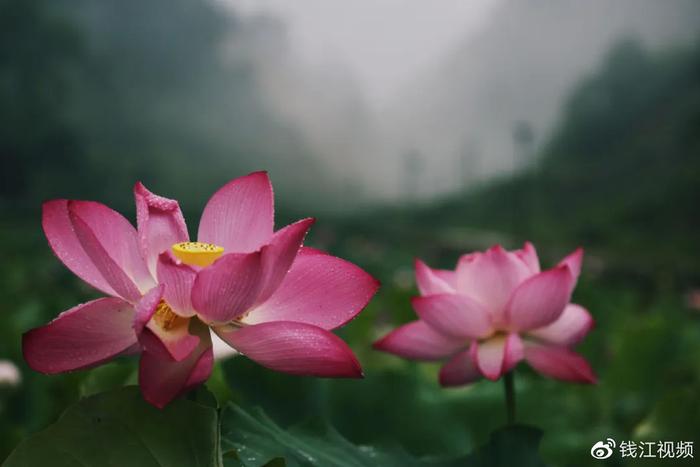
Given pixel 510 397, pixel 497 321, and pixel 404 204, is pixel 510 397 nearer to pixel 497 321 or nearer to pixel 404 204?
pixel 497 321

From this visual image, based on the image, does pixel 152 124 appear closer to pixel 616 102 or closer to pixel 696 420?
pixel 616 102

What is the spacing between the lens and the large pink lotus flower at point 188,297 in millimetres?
294

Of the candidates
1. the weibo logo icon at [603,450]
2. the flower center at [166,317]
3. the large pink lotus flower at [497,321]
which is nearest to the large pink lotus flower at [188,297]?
the flower center at [166,317]

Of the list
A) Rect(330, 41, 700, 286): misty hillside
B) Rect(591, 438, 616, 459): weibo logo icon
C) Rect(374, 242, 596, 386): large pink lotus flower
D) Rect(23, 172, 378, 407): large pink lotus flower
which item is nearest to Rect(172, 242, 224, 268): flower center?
Rect(23, 172, 378, 407): large pink lotus flower

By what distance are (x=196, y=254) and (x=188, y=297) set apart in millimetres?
27

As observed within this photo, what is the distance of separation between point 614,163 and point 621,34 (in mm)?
7524

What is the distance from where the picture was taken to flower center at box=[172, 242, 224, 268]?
32 cm

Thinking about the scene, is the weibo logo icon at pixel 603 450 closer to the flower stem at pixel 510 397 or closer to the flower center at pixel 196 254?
the flower stem at pixel 510 397

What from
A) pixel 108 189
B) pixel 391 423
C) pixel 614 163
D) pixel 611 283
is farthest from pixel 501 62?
pixel 391 423

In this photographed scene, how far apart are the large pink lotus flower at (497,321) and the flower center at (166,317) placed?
0.20 m

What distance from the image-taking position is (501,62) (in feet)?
84.2

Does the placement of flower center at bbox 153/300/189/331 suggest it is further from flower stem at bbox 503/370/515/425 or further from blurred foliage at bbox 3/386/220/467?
flower stem at bbox 503/370/515/425

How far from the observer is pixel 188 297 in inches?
12.0

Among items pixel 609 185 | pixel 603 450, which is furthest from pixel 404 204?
pixel 603 450
